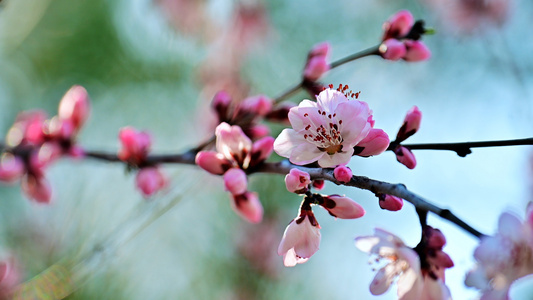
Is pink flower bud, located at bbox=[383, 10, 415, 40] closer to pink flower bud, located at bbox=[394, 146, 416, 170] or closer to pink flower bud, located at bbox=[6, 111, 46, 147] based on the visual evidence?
pink flower bud, located at bbox=[394, 146, 416, 170]

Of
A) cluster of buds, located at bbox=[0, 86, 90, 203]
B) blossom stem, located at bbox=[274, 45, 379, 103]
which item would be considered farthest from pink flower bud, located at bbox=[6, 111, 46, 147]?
blossom stem, located at bbox=[274, 45, 379, 103]

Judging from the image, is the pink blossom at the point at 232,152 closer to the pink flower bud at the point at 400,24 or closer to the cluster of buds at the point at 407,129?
the cluster of buds at the point at 407,129

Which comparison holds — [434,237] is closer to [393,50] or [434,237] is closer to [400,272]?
[400,272]

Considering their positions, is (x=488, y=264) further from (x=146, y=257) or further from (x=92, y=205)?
(x=146, y=257)

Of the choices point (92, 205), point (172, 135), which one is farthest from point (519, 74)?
point (172, 135)

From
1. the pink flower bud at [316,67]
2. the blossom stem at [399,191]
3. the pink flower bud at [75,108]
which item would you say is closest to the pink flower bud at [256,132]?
the pink flower bud at [316,67]

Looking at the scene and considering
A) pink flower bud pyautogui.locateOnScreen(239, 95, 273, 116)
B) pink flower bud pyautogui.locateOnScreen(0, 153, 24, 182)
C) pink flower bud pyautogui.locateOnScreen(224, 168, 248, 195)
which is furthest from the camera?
pink flower bud pyautogui.locateOnScreen(0, 153, 24, 182)
